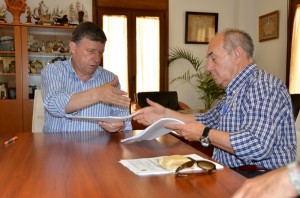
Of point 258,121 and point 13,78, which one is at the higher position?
point 13,78

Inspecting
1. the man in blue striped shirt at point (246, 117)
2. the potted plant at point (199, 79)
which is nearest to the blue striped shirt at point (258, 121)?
the man in blue striped shirt at point (246, 117)

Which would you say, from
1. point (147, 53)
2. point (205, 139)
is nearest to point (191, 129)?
point (205, 139)

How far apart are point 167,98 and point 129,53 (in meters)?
1.10

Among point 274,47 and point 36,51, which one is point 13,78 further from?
point 274,47

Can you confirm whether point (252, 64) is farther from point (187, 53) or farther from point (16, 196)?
point (187, 53)

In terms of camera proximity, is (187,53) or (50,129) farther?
(187,53)

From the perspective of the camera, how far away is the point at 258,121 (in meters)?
1.54

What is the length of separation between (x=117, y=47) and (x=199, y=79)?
4.91 feet

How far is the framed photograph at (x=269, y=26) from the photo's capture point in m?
5.40

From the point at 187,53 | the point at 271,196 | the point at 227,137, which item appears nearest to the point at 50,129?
the point at 227,137

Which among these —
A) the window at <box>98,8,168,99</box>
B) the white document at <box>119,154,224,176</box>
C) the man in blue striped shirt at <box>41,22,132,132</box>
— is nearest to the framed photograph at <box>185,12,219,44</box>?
the window at <box>98,8,168,99</box>

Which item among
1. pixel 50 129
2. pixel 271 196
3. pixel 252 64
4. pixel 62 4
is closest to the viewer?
pixel 271 196

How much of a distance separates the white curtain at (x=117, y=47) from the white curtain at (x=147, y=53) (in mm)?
222

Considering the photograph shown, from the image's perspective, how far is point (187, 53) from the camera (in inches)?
237
